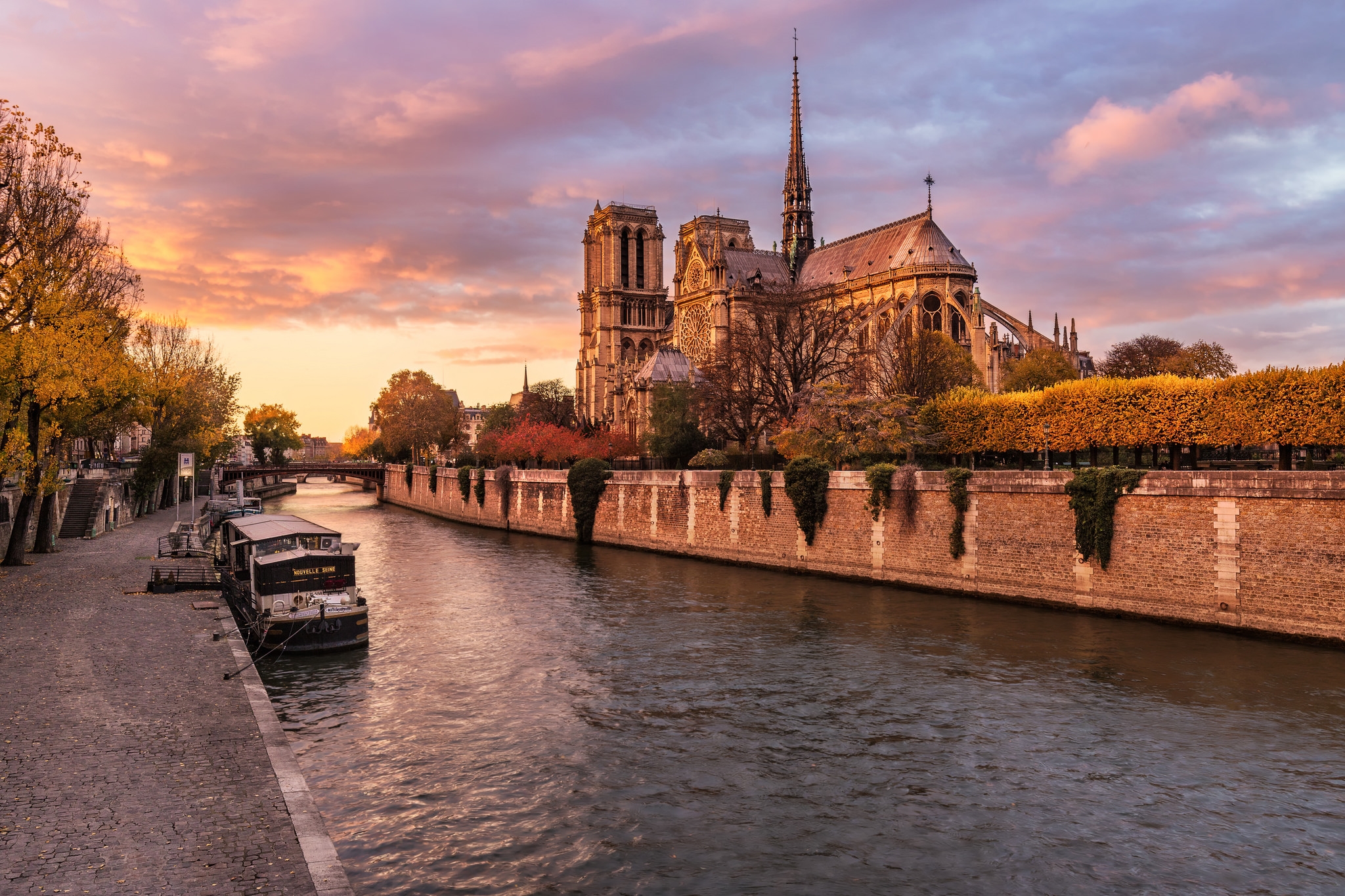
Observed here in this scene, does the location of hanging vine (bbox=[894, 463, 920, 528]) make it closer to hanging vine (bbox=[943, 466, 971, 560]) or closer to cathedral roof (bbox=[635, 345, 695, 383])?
hanging vine (bbox=[943, 466, 971, 560])

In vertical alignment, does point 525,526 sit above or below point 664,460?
below

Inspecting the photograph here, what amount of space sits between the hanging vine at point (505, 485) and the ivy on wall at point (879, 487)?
33395mm

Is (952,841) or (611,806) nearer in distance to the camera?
(952,841)

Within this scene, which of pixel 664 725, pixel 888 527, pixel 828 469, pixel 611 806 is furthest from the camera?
pixel 828 469

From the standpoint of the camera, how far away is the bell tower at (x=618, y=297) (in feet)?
384

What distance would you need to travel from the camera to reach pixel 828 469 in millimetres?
35625

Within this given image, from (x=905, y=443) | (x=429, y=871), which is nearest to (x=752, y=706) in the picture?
(x=429, y=871)

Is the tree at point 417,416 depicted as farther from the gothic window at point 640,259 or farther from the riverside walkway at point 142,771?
the riverside walkway at point 142,771

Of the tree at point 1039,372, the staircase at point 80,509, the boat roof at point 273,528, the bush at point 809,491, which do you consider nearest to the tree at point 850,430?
the bush at point 809,491

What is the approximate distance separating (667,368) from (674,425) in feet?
59.2

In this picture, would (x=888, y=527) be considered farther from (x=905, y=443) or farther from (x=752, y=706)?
(x=752, y=706)

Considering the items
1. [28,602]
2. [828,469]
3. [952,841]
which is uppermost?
[828,469]

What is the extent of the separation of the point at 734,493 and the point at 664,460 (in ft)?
62.4

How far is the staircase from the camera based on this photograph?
38562 millimetres
